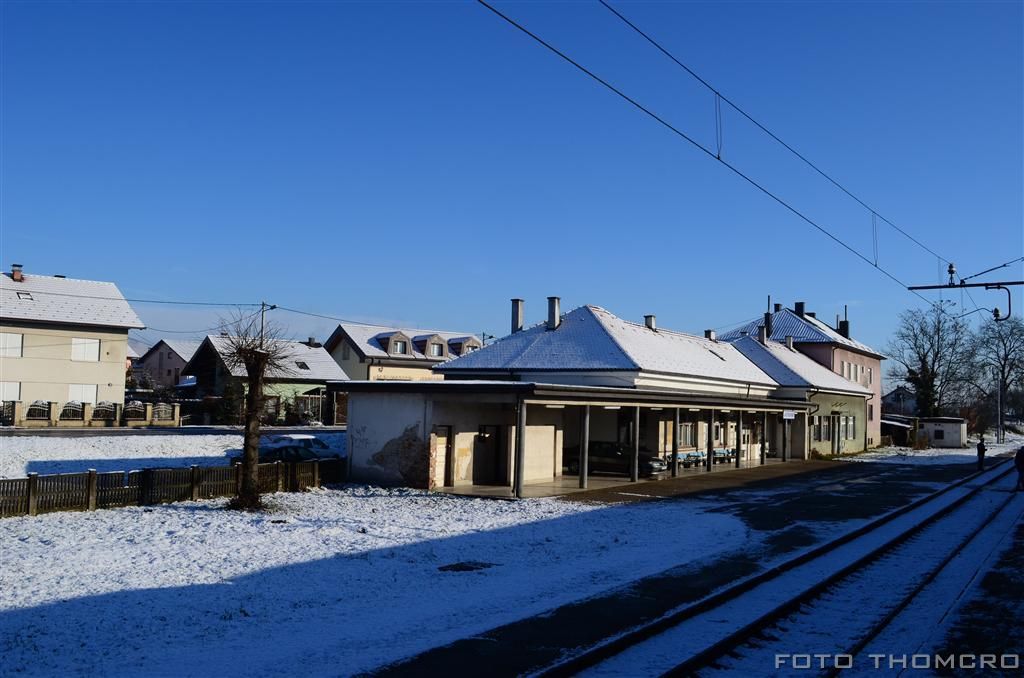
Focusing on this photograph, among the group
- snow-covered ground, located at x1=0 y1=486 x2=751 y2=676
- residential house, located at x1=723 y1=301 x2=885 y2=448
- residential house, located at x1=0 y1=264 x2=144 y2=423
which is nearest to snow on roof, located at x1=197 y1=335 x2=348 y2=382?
residential house, located at x1=0 y1=264 x2=144 y2=423

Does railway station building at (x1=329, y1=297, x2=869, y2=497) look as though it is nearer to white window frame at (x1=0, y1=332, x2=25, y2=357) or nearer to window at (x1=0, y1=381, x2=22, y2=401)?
window at (x1=0, y1=381, x2=22, y2=401)

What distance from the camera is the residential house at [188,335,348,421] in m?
56.3

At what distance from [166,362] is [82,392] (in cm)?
3951

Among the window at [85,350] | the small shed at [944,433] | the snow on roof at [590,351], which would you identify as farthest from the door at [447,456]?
the small shed at [944,433]

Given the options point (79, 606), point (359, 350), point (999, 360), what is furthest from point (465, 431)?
point (999, 360)

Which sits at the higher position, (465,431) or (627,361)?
(627,361)

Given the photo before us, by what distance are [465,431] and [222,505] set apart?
8.37 meters

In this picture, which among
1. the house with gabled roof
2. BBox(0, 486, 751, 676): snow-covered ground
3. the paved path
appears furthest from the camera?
the house with gabled roof

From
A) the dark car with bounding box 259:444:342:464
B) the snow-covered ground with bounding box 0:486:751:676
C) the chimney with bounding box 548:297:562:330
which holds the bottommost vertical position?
the snow-covered ground with bounding box 0:486:751:676

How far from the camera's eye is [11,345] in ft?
155

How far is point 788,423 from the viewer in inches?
1889

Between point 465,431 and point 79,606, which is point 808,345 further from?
point 79,606

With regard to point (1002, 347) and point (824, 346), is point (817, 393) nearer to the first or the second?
point (824, 346)

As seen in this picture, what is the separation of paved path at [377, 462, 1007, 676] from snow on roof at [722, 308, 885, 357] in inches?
759
